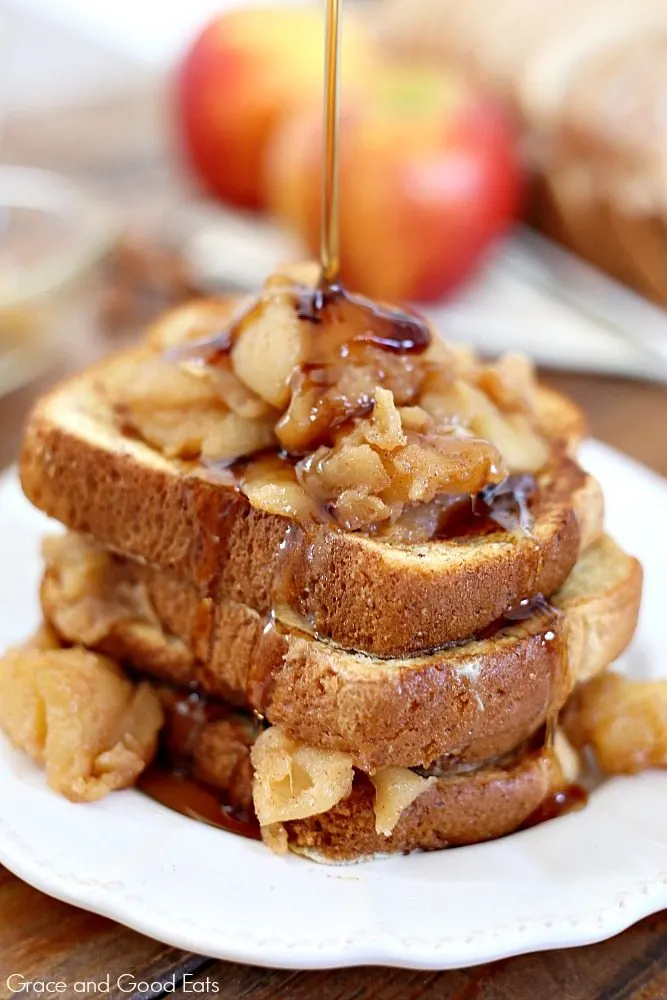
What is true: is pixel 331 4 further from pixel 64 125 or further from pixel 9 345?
pixel 64 125

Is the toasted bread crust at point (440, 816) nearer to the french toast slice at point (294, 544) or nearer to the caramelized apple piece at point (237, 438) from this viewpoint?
the french toast slice at point (294, 544)

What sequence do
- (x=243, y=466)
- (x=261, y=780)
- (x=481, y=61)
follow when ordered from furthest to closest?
(x=481, y=61)
(x=243, y=466)
(x=261, y=780)

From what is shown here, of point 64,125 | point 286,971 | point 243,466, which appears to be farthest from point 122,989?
point 64,125

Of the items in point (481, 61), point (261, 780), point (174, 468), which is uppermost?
point (481, 61)

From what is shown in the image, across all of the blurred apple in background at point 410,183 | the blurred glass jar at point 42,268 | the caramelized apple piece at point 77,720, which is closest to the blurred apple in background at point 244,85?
the blurred apple in background at point 410,183

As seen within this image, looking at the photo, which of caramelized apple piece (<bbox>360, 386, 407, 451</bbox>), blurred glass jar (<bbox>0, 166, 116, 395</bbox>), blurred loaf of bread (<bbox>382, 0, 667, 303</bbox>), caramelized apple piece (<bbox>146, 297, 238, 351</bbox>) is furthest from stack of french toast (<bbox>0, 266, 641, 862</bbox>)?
blurred loaf of bread (<bbox>382, 0, 667, 303</bbox>)

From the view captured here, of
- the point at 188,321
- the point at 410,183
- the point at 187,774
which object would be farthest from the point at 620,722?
the point at 410,183
